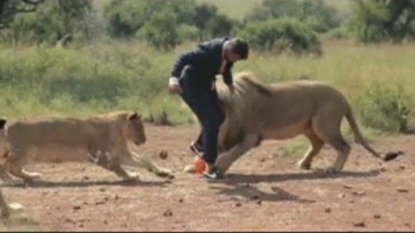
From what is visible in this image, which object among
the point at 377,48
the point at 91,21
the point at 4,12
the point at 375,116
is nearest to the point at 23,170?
the point at 375,116

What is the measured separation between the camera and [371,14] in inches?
2012

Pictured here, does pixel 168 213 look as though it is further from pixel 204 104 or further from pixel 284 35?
pixel 284 35

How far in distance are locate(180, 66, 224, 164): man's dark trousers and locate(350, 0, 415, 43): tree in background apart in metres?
37.0

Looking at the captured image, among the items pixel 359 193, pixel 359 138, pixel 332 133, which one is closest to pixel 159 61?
pixel 359 138

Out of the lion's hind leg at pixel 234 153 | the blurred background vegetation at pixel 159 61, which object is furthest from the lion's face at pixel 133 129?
the blurred background vegetation at pixel 159 61

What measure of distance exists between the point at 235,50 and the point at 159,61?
17472 mm

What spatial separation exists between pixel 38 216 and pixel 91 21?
33368mm

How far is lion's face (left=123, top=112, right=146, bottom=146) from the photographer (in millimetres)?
13492

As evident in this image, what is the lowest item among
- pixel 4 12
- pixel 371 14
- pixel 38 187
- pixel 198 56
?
pixel 371 14

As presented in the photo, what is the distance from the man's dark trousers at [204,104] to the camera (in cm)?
1305

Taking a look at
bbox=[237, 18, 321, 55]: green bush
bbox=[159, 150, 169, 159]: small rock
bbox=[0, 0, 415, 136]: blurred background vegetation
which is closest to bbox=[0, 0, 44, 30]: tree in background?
bbox=[0, 0, 415, 136]: blurred background vegetation

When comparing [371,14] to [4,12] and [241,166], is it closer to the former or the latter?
[4,12]

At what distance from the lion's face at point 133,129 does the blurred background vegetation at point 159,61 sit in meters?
2.31

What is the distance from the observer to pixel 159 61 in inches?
1190
